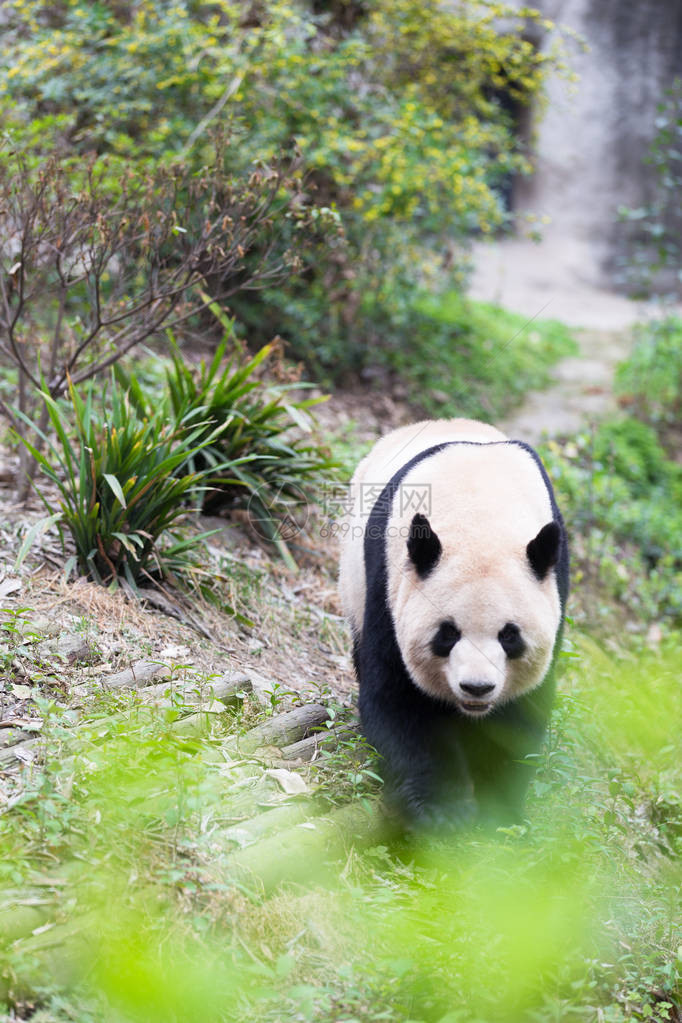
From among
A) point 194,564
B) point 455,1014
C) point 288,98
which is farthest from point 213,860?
point 288,98

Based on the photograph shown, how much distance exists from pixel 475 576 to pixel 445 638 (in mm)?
235

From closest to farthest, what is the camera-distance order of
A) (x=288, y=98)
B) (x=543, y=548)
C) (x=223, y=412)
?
(x=543, y=548)
(x=223, y=412)
(x=288, y=98)

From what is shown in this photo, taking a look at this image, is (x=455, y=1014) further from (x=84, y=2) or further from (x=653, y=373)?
(x=653, y=373)

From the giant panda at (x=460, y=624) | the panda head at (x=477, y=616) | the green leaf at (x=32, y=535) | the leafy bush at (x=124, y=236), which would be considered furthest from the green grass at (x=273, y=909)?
the leafy bush at (x=124, y=236)

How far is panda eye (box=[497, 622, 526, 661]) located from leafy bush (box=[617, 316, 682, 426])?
845 cm

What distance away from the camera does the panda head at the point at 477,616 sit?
310 centimetres

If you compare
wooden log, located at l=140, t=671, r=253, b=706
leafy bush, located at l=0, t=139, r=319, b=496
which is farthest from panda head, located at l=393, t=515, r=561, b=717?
leafy bush, located at l=0, t=139, r=319, b=496

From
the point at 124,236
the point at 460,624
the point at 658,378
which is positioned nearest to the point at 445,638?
the point at 460,624

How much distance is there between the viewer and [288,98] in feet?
27.1

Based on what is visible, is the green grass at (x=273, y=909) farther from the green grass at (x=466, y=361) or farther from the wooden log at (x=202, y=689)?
the green grass at (x=466, y=361)

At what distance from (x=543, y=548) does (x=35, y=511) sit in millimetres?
3040

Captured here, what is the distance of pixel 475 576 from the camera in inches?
124

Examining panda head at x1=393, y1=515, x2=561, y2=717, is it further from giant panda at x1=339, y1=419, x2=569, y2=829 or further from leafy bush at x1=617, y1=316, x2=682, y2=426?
leafy bush at x1=617, y1=316, x2=682, y2=426

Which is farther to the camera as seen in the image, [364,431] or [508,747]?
[364,431]
